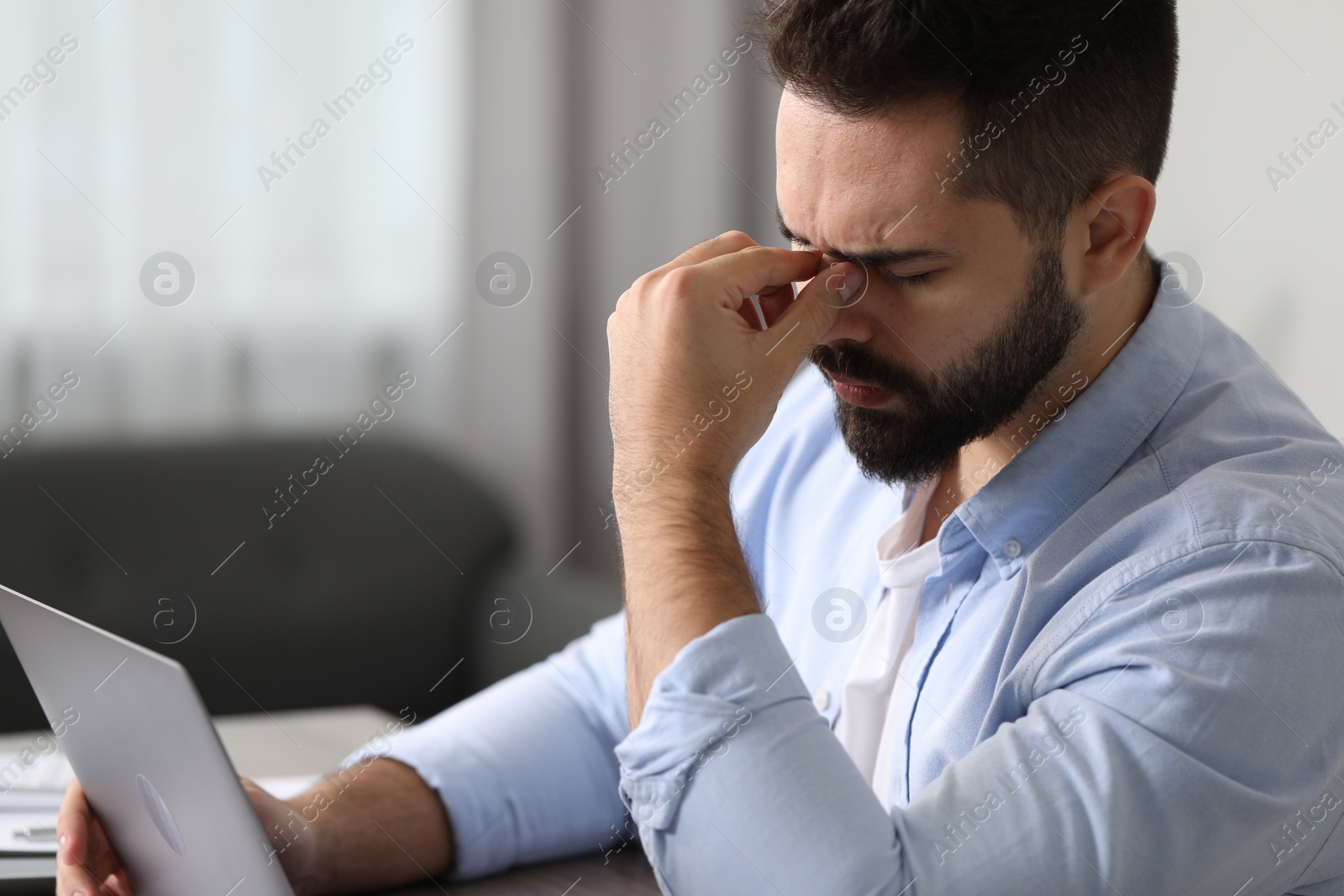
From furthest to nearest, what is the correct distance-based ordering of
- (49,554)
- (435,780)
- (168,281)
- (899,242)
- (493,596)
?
1. (493,596)
2. (168,281)
3. (49,554)
4. (435,780)
5. (899,242)

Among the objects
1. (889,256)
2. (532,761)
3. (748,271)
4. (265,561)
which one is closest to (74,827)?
(532,761)

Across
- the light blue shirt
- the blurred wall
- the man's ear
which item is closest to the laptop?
the light blue shirt

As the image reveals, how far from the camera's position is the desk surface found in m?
1.04

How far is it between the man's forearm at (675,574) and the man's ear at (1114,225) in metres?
0.43

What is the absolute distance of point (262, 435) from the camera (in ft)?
7.86

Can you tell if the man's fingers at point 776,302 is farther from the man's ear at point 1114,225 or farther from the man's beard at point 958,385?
the man's ear at point 1114,225

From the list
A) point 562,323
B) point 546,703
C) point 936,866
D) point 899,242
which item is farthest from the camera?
point 562,323

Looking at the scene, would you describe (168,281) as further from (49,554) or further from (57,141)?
(49,554)

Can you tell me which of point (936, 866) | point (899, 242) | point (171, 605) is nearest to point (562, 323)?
point (171, 605)

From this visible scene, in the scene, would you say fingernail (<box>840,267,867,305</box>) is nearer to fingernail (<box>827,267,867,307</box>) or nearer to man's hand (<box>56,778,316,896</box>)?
fingernail (<box>827,267,867,307</box>)

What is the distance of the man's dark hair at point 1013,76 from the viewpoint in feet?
3.17

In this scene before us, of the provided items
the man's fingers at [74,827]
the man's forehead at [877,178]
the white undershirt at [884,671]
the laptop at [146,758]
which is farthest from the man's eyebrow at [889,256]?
the man's fingers at [74,827]

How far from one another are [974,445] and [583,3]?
1855mm

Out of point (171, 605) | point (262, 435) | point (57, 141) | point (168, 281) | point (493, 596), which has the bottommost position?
point (493, 596)
